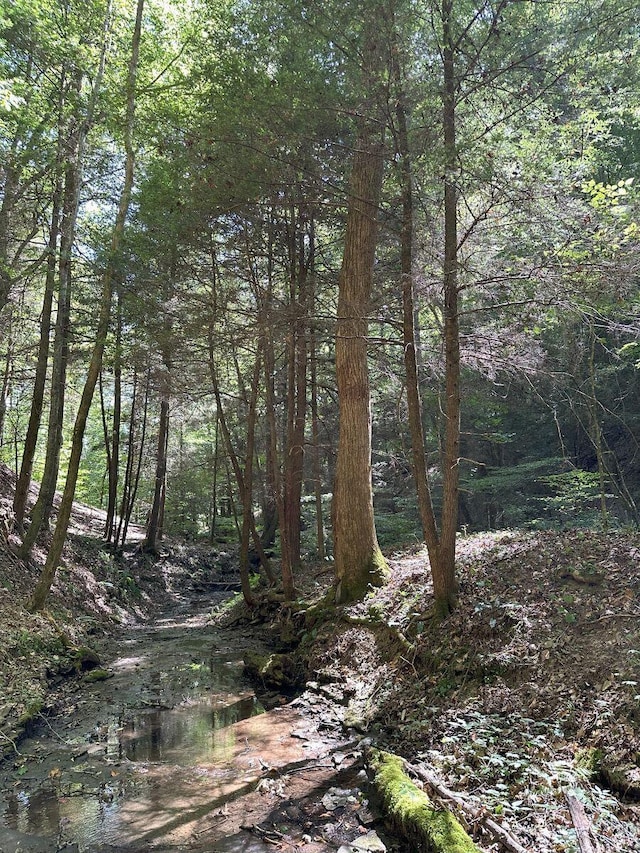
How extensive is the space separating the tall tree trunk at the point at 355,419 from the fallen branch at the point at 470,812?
435 centimetres

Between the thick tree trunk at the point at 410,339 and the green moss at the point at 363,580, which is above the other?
the thick tree trunk at the point at 410,339

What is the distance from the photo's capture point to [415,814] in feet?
12.0

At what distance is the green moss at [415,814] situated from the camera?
10.7ft

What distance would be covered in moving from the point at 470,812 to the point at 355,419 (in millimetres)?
6155

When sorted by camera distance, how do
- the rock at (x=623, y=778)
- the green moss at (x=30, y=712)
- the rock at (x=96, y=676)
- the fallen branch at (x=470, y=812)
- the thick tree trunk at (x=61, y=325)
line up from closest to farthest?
the fallen branch at (x=470, y=812), the rock at (x=623, y=778), the green moss at (x=30, y=712), the rock at (x=96, y=676), the thick tree trunk at (x=61, y=325)

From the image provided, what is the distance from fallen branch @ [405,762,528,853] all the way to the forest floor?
0.03 meters

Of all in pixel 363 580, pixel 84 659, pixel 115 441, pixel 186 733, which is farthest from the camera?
pixel 115 441

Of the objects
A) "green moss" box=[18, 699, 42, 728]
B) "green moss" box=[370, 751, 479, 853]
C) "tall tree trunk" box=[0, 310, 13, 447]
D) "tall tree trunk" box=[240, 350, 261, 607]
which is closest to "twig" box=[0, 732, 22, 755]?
"green moss" box=[18, 699, 42, 728]

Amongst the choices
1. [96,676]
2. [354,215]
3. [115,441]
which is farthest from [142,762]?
[115,441]

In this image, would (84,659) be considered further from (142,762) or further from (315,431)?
(315,431)

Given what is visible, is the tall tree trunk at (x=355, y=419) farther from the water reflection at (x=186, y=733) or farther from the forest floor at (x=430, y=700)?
the water reflection at (x=186, y=733)

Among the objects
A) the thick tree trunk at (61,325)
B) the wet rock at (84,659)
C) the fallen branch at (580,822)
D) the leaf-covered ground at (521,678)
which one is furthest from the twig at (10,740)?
the thick tree trunk at (61,325)

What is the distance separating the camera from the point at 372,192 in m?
8.62

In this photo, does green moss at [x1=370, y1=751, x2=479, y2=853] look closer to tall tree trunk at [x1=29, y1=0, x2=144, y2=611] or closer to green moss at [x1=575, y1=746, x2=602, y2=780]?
green moss at [x1=575, y1=746, x2=602, y2=780]
